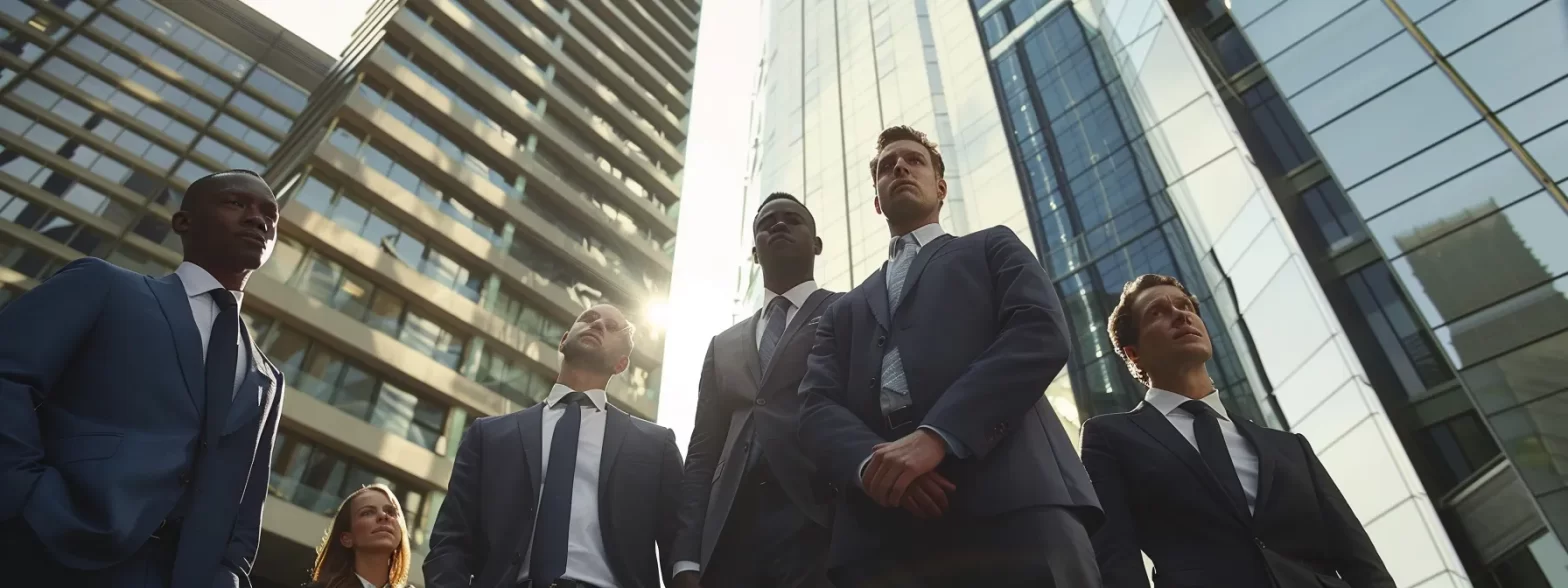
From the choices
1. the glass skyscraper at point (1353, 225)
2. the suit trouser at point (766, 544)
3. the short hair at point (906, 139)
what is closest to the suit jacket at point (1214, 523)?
the suit trouser at point (766, 544)

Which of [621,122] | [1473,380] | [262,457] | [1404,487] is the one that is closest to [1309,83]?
[1473,380]

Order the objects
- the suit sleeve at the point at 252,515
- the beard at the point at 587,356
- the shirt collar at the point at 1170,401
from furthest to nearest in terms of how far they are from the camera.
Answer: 1. the beard at the point at 587,356
2. the shirt collar at the point at 1170,401
3. the suit sleeve at the point at 252,515

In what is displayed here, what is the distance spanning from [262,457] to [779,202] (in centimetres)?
199

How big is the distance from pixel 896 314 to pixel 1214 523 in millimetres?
1290

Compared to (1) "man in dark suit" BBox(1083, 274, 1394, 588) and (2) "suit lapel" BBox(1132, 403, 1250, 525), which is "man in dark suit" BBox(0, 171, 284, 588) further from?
(2) "suit lapel" BBox(1132, 403, 1250, 525)

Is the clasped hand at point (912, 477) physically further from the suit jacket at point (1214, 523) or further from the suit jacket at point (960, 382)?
the suit jacket at point (1214, 523)

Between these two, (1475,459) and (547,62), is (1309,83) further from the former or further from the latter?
(547,62)

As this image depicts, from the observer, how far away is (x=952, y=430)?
1.91 m

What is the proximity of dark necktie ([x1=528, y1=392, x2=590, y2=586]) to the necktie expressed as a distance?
79 centimetres

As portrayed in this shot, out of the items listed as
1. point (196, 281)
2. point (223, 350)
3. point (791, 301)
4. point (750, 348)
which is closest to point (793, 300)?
point (791, 301)

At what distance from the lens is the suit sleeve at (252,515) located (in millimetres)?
2412

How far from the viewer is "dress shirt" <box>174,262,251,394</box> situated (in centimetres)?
265

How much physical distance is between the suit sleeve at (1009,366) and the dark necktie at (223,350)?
1.99m

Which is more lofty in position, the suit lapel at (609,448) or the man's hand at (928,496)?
the suit lapel at (609,448)
